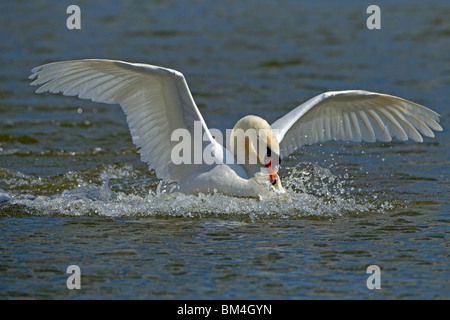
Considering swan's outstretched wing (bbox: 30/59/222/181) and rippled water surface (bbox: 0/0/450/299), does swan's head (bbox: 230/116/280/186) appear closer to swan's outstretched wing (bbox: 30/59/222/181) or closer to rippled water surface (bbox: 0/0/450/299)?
swan's outstretched wing (bbox: 30/59/222/181)

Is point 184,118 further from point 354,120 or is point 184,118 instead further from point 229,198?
point 354,120

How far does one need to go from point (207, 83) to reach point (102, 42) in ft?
16.1

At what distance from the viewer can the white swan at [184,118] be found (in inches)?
359

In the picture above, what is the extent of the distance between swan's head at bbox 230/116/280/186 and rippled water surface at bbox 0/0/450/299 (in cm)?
42

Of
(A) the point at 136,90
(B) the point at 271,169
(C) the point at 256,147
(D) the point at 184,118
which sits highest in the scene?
(A) the point at 136,90

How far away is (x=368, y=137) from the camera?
35.0 ft

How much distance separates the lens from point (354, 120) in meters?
10.7

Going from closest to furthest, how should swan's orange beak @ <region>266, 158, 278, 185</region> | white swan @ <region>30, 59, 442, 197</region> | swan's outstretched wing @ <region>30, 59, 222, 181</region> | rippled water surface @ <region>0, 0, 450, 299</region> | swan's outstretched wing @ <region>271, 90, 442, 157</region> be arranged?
rippled water surface @ <region>0, 0, 450, 299</region> < swan's outstretched wing @ <region>30, 59, 222, 181</region> < white swan @ <region>30, 59, 442, 197</region> < swan's orange beak @ <region>266, 158, 278, 185</region> < swan's outstretched wing @ <region>271, 90, 442, 157</region>

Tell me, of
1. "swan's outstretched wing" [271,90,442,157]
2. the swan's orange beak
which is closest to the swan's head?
the swan's orange beak

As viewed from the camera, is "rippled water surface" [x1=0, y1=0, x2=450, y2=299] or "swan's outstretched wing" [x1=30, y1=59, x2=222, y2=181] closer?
"rippled water surface" [x1=0, y1=0, x2=450, y2=299]

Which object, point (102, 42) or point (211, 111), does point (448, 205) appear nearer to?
point (211, 111)

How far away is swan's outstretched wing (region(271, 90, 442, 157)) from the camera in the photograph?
1005 cm

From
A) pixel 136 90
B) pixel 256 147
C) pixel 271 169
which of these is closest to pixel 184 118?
pixel 136 90

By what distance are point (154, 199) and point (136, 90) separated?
1.33 meters
